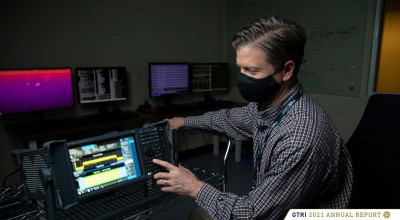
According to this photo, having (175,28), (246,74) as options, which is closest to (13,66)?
(175,28)

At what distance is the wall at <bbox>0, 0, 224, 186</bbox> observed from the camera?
94.7 inches

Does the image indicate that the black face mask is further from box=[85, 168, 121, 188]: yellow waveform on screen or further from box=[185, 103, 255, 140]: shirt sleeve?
box=[85, 168, 121, 188]: yellow waveform on screen

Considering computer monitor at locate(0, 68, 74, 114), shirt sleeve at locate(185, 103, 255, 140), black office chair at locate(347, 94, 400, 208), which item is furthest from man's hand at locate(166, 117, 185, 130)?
computer monitor at locate(0, 68, 74, 114)

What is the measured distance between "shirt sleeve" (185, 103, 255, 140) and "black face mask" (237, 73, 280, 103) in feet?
1.14

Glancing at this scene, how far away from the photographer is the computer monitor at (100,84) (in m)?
2.50

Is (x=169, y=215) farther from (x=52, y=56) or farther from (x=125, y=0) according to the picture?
(x=125, y=0)

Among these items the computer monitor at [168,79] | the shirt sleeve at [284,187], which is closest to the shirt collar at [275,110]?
the shirt sleeve at [284,187]

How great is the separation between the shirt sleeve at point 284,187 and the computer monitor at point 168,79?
2235mm

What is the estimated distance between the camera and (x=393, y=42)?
245cm

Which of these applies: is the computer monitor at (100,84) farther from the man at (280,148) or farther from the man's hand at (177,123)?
the man at (280,148)

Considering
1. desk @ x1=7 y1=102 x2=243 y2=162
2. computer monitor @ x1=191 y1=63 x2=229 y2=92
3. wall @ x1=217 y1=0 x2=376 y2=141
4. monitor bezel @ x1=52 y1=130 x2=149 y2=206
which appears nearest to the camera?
monitor bezel @ x1=52 y1=130 x2=149 y2=206

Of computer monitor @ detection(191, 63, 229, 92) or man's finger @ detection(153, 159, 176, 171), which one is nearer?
man's finger @ detection(153, 159, 176, 171)

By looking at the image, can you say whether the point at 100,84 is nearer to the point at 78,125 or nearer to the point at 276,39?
the point at 78,125

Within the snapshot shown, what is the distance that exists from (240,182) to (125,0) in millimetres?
2334
